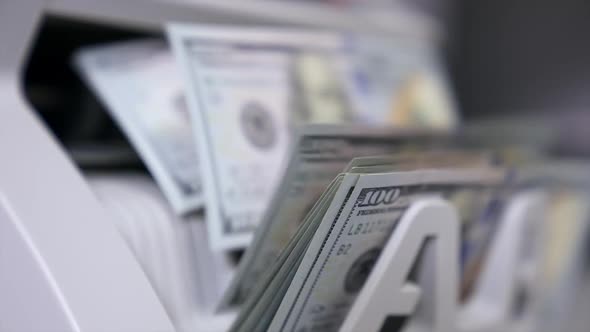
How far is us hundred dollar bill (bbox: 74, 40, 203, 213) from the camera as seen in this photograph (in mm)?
611

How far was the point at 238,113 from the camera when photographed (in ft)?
2.11

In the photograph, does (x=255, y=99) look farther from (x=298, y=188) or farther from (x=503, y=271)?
Result: (x=503, y=271)

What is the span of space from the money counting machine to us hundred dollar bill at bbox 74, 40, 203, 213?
0.19 feet

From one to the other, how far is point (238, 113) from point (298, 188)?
0.56 feet

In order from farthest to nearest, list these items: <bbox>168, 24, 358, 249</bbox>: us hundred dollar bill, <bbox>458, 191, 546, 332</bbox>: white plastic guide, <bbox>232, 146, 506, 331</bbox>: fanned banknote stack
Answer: <bbox>458, 191, 546, 332</bbox>: white plastic guide < <bbox>168, 24, 358, 249</bbox>: us hundred dollar bill < <bbox>232, 146, 506, 331</bbox>: fanned banknote stack

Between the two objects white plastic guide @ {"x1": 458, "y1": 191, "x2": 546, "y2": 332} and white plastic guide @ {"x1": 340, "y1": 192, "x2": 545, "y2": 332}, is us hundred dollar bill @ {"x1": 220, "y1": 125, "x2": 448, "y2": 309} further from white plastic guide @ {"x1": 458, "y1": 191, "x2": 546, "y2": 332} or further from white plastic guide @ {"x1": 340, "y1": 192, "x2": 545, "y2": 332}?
white plastic guide @ {"x1": 458, "y1": 191, "x2": 546, "y2": 332}

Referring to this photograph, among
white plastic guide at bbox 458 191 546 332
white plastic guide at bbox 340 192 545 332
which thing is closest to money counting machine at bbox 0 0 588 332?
white plastic guide at bbox 340 192 545 332

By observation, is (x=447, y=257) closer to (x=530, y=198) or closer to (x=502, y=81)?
(x=530, y=198)

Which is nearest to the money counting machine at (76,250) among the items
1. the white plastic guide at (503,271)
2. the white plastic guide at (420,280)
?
the white plastic guide at (420,280)

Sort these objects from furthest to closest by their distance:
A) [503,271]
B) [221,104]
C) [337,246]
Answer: [503,271] < [221,104] < [337,246]

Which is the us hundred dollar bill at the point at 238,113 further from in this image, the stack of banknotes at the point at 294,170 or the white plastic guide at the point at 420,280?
the white plastic guide at the point at 420,280

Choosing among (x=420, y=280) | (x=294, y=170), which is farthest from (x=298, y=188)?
(x=420, y=280)

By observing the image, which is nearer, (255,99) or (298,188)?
(298,188)

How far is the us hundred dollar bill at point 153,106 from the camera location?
61 cm
